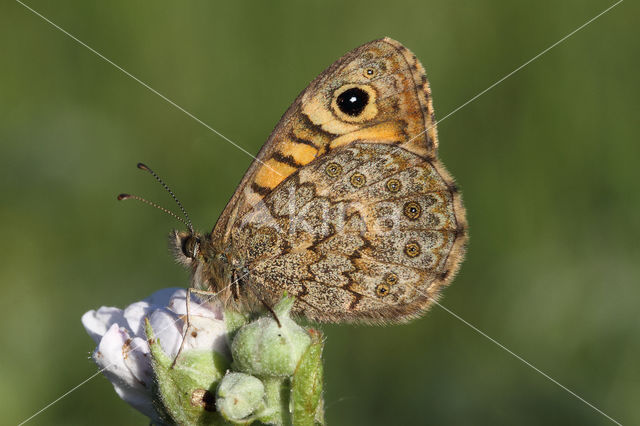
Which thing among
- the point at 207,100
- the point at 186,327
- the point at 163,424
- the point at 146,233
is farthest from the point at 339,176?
the point at 207,100

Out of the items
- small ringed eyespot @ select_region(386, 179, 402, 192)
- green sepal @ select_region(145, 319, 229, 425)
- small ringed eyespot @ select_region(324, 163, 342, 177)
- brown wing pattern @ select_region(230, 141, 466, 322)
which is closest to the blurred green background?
brown wing pattern @ select_region(230, 141, 466, 322)

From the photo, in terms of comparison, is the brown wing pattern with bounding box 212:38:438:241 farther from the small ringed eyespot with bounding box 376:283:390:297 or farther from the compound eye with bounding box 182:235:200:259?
the small ringed eyespot with bounding box 376:283:390:297

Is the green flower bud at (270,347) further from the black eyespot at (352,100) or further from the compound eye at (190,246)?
the black eyespot at (352,100)

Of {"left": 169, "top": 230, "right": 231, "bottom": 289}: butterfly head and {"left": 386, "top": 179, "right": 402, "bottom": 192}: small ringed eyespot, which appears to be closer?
{"left": 169, "top": 230, "right": 231, "bottom": 289}: butterfly head

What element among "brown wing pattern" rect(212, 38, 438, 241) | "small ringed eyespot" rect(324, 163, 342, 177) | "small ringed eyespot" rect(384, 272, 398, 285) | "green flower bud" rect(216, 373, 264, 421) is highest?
"brown wing pattern" rect(212, 38, 438, 241)

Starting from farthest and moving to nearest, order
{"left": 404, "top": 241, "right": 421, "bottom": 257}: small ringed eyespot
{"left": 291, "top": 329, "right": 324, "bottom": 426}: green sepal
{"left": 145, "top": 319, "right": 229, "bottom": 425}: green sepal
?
1. {"left": 404, "top": 241, "right": 421, "bottom": 257}: small ringed eyespot
2. {"left": 145, "top": 319, "right": 229, "bottom": 425}: green sepal
3. {"left": 291, "top": 329, "right": 324, "bottom": 426}: green sepal

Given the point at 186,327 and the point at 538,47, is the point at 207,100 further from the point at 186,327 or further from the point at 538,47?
the point at 186,327

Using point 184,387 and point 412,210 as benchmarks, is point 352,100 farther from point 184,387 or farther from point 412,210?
point 184,387
